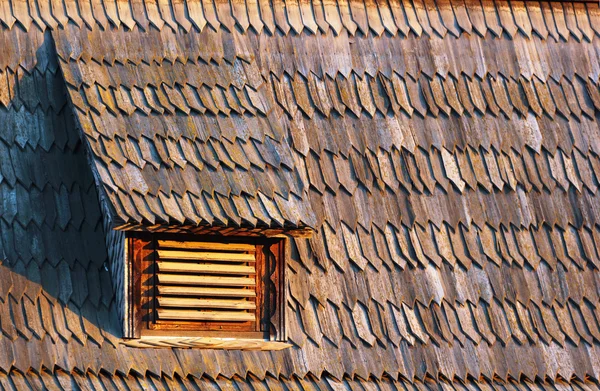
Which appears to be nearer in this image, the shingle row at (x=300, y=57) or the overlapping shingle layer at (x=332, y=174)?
the overlapping shingle layer at (x=332, y=174)

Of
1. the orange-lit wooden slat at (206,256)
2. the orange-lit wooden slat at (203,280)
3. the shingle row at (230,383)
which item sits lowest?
the shingle row at (230,383)

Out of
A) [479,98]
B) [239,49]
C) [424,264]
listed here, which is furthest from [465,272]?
[239,49]

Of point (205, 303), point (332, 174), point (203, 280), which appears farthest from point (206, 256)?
point (332, 174)

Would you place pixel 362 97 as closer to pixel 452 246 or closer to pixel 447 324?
pixel 452 246

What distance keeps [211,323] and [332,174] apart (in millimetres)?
1739

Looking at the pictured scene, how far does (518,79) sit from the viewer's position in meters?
11.5

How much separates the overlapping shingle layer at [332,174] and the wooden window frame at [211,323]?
0.18m

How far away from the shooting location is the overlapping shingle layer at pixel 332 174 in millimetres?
9367

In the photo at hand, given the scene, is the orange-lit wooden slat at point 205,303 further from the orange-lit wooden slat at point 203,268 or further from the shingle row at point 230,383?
the shingle row at point 230,383

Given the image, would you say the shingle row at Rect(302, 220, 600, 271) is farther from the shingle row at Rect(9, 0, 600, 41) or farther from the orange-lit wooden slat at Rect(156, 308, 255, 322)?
the shingle row at Rect(9, 0, 600, 41)

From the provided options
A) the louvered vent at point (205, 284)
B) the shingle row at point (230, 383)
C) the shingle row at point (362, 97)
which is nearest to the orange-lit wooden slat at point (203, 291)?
the louvered vent at point (205, 284)

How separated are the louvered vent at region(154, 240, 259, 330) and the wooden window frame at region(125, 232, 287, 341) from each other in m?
0.03

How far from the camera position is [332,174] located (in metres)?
10.5

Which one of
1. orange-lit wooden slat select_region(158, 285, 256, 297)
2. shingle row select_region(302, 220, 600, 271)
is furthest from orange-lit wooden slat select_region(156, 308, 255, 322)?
shingle row select_region(302, 220, 600, 271)
